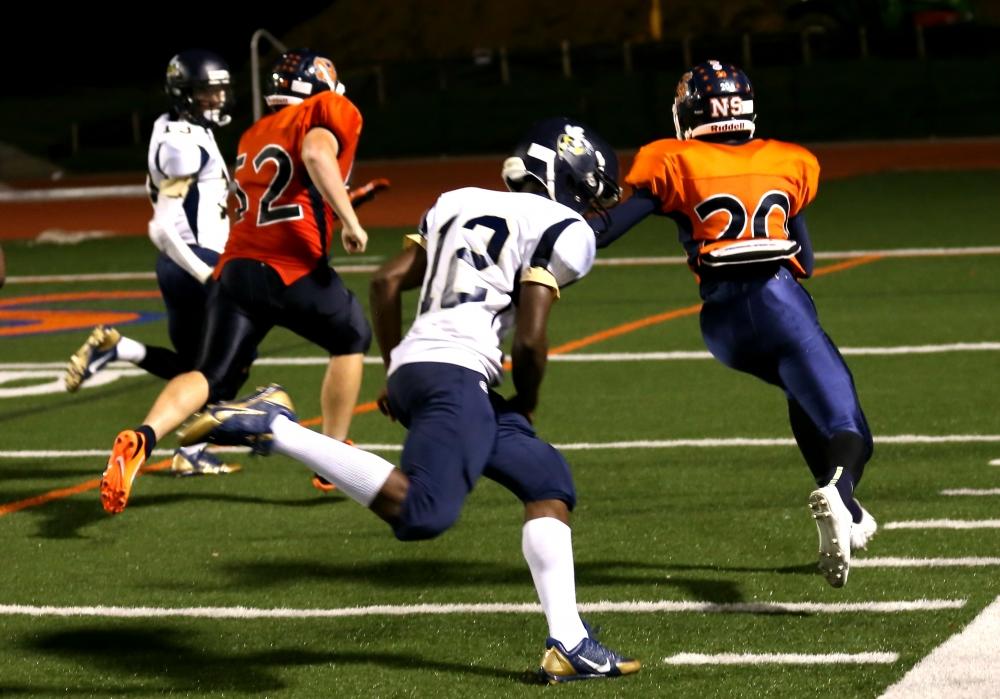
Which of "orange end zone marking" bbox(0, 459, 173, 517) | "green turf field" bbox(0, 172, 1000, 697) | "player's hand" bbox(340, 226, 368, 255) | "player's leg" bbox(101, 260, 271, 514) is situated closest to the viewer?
"green turf field" bbox(0, 172, 1000, 697)

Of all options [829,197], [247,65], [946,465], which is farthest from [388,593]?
[247,65]

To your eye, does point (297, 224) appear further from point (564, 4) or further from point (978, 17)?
point (564, 4)

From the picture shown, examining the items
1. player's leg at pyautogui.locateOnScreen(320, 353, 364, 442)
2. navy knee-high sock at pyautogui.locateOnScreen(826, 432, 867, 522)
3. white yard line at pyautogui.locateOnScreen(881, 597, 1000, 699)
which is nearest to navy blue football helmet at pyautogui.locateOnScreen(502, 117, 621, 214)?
navy knee-high sock at pyautogui.locateOnScreen(826, 432, 867, 522)

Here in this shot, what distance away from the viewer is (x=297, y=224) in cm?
750

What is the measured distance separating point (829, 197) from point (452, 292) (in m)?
17.8

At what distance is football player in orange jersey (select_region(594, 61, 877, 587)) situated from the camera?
5.82m

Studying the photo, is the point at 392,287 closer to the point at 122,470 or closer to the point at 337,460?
the point at 337,460

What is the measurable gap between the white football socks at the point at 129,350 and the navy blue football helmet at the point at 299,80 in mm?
1379

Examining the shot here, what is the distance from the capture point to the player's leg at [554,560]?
4883mm

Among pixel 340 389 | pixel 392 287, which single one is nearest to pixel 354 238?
pixel 340 389

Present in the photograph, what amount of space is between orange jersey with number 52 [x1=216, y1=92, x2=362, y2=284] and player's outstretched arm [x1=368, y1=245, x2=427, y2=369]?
2.12 metres

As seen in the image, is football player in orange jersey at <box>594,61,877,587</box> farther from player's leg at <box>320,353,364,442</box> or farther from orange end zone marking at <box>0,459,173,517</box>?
orange end zone marking at <box>0,459,173,517</box>

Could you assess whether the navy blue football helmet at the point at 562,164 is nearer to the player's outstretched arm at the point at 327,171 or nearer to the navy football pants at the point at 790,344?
the navy football pants at the point at 790,344

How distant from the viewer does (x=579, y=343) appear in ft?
38.2
